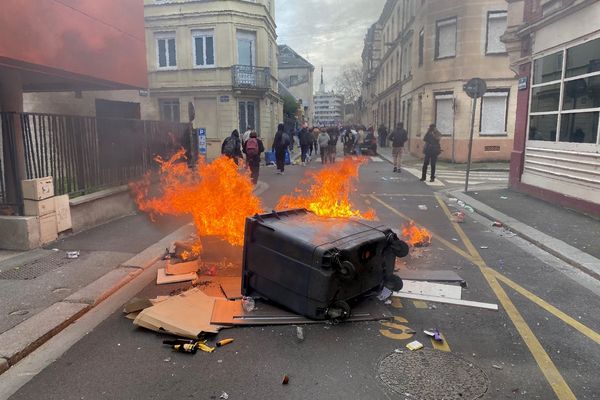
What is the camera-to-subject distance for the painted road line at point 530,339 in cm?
314

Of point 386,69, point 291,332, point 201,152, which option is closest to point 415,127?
point 201,152

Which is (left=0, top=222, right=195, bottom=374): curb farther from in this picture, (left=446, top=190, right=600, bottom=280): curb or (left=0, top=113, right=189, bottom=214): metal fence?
(left=446, top=190, right=600, bottom=280): curb

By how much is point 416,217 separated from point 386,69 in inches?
1370

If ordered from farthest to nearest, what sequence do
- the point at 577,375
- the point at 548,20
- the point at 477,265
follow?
the point at 548,20, the point at 477,265, the point at 577,375

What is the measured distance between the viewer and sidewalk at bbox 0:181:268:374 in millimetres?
3986

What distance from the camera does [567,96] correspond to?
31.7ft

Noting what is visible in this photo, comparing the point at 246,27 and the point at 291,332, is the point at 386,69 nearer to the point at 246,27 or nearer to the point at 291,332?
the point at 246,27

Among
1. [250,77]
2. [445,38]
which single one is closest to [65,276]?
[445,38]

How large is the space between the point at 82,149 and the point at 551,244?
825 centimetres

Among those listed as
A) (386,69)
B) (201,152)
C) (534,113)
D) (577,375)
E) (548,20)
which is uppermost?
(386,69)

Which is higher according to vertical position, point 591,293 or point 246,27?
point 246,27

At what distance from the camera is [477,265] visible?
19.6ft

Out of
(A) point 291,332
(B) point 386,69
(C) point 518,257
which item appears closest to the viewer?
(A) point 291,332

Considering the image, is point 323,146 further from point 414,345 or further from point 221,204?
point 414,345
